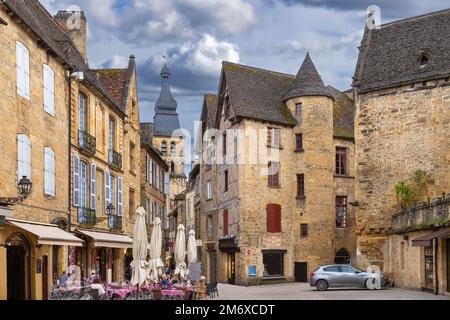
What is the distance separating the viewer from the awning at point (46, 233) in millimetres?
17558

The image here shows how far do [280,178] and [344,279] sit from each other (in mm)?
11167

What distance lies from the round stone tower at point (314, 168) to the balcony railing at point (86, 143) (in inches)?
638

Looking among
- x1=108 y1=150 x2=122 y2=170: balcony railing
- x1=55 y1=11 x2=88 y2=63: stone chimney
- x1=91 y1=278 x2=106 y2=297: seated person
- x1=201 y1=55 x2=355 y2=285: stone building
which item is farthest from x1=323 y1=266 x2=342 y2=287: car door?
x1=55 y1=11 x2=88 y2=63: stone chimney

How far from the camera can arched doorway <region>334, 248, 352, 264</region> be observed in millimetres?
40531

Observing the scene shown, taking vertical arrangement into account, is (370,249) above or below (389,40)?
below

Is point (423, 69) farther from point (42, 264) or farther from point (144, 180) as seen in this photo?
point (42, 264)

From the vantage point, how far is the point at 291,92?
40281mm

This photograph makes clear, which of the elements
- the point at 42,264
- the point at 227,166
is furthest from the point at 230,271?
the point at 42,264

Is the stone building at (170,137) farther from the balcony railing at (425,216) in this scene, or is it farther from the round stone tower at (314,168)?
the balcony railing at (425,216)

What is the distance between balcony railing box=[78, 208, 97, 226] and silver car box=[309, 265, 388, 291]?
9132 millimetres

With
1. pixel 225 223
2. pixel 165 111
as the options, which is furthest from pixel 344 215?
pixel 165 111

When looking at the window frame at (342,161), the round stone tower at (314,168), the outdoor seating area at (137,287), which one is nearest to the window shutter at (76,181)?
the outdoor seating area at (137,287)

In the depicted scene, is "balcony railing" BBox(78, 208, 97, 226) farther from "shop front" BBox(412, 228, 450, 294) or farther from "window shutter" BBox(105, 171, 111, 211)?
"shop front" BBox(412, 228, 450, 294)
